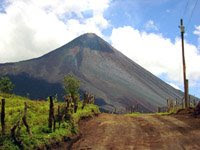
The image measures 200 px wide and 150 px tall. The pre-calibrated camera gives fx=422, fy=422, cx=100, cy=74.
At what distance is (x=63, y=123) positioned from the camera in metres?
30.1

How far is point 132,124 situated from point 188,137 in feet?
27.0

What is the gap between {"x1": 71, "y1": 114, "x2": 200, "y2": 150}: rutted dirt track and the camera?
24.8 meters

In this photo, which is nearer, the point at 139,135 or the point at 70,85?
the point at 139,135

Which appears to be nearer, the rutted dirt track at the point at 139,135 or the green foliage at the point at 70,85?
the rutted dirt track at the point at 139,135

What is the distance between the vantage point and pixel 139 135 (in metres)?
28.6

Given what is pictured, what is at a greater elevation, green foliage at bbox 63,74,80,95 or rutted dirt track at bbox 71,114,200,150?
green foliage at bbox 63,74,80,95

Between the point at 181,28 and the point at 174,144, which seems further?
the point at 181,28

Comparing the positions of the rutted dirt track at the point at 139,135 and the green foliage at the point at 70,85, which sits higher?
the green foliage at the point at 70,85

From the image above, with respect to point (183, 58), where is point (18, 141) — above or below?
below

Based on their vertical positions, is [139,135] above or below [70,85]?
below

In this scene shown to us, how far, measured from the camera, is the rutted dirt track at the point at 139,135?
24.8 metres

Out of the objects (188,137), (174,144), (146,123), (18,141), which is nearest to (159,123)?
(146,123)

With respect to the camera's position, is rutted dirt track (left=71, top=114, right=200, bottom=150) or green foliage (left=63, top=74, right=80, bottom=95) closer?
rutted dirt track (left=71, top=114, right=200, bottom=150)

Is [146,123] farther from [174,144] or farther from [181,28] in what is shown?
[181,28]
